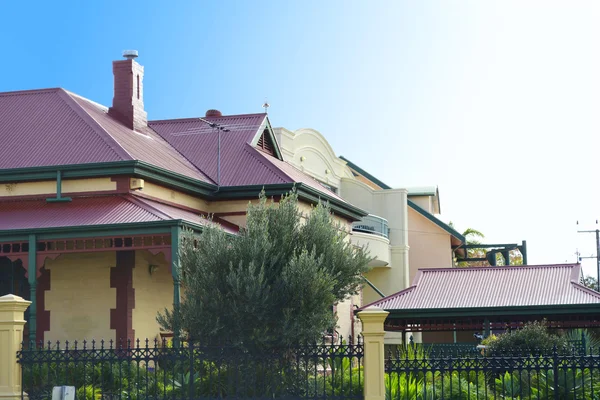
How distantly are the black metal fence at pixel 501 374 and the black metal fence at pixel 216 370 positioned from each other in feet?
2.64

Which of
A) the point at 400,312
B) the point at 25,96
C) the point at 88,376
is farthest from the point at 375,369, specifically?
the point at 25,96

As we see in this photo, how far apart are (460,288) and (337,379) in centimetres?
1101

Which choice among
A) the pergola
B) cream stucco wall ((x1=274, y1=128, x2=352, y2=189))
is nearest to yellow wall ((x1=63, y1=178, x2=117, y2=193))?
the pergola

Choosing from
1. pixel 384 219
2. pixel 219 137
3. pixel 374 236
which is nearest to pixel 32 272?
pixel 219 137

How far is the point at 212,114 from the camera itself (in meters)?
32.8

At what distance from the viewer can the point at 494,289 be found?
27078 millimetres

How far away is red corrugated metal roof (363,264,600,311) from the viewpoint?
25.9m

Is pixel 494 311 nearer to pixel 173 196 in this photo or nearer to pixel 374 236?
pixel 173 196

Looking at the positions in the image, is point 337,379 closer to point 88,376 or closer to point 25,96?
point 88,376

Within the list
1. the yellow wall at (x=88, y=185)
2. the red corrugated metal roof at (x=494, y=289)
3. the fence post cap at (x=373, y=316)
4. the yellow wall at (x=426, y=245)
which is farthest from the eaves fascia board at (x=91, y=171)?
the yellow wall at (x=426, y=245)

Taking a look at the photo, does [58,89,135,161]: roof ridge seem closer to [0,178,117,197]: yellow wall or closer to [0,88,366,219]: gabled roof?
[0,88,366,219]: gabled roof

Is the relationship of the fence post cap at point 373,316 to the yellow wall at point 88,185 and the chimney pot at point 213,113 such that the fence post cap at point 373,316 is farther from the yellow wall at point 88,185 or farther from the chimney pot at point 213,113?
the chimney pot at point 213,113

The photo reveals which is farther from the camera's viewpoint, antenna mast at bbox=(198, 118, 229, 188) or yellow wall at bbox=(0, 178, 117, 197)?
antenna mast at bbox=(198, 118, 229, 188)

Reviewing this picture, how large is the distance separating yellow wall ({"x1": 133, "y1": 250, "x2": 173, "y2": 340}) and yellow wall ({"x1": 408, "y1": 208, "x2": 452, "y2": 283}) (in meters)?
24.7
